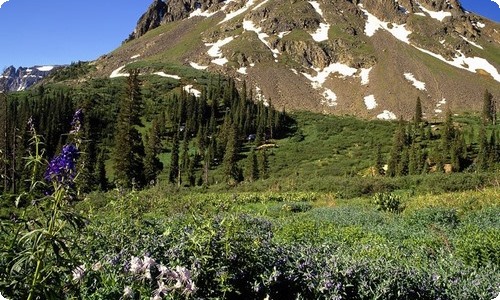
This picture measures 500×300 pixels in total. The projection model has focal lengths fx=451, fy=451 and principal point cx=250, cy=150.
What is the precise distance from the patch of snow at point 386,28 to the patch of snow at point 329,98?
45.2 metres

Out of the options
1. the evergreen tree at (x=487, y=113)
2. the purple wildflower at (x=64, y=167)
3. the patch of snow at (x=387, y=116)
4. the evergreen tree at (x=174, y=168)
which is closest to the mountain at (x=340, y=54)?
the patch of snow at (x=387, y=116)

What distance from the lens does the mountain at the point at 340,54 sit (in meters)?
131

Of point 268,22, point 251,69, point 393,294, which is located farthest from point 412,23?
point 393,294

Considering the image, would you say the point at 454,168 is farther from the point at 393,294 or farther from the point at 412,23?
the point at 412,23

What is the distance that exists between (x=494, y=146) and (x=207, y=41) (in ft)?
412

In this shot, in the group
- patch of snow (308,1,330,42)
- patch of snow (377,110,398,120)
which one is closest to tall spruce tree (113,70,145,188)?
patch of snow (377,110,398,120)

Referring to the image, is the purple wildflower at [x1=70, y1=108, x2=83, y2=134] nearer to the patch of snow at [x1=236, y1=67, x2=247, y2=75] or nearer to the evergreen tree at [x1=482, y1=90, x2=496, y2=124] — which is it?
the evergreen tree at [x1=482, y1=90, x2=496, y2=124]

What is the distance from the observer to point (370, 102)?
127875 millimetres

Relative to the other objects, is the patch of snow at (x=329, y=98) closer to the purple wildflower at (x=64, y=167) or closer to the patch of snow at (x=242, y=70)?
the patch of snow at (x=242, y=70)

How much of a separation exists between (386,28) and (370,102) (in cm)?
6228

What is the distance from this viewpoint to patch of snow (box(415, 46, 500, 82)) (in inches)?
5886

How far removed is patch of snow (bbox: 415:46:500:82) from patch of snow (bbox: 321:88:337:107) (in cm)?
4579

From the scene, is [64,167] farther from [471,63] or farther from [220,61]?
[471,63]

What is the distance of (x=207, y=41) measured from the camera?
169625 mm
